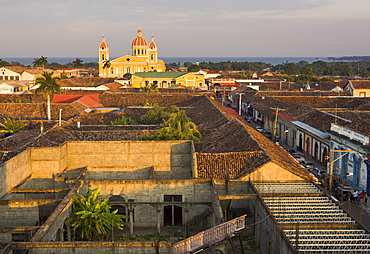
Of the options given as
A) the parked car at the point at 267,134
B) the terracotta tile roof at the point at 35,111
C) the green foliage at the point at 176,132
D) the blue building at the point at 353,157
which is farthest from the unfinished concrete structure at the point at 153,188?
the terracotta tile roof at the point at 35,111

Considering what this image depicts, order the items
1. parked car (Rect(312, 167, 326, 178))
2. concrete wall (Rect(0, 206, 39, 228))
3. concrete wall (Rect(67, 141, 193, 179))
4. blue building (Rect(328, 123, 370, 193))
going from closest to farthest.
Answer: concrete wall (Rect(0, 206, 39, 228)) → blue building (Rect(328, 123, 370, 193)) → concrete wall (Rect(67, 141, 193, 179)) → parked car (Rect(312, 167, 326, 178))

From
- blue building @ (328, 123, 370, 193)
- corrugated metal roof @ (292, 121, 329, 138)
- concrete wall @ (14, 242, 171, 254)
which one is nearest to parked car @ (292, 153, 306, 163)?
→ corrugated metal roof @ (292, 121, 329, 138)

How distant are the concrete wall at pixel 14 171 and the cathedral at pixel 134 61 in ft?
334

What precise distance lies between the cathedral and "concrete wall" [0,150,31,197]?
102 m

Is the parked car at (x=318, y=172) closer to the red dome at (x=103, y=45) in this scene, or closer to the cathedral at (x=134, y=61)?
the cathedral at (x=134, y=61)

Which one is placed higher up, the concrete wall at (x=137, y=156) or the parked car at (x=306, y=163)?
the concrete wall at (x=137, y=156)

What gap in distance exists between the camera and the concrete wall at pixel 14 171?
1032 inches

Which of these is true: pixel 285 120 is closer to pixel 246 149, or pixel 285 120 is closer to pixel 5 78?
pixel 246 149

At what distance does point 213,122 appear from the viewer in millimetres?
47375

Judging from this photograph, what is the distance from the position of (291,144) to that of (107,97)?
33.7m

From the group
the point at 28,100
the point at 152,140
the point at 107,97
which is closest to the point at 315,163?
the point at 152,140

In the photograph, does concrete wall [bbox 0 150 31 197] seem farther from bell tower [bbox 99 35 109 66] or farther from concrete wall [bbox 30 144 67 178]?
bell tower [bbox 99 35 109 66]

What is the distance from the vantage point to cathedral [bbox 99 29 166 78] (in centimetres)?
13312

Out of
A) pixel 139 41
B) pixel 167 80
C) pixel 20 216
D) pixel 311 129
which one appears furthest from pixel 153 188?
pixel 139 41
